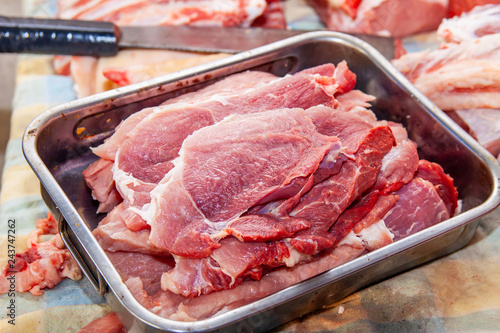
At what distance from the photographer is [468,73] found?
3.07 m

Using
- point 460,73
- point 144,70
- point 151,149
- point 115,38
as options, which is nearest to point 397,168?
point 460,73

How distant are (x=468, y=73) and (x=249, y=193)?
5.95 ft

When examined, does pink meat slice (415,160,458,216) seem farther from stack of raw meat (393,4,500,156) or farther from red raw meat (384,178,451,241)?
stack of raw meat (393,4,500,156)

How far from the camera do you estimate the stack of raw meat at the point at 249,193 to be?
2.05 meters

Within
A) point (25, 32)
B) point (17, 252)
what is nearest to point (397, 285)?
point (17, 252)

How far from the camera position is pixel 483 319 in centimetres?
246

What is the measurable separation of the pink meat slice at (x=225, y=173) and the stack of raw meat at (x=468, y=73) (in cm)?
125

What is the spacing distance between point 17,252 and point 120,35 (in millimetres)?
1743

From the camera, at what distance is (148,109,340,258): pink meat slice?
2059 millimetres

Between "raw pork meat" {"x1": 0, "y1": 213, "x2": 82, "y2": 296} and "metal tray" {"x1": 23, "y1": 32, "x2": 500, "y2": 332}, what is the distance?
0.25 meters

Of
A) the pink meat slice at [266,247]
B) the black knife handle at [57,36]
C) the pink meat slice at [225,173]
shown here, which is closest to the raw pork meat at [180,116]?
the pink meat slice at [225,173]

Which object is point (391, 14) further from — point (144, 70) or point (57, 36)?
point (57, 36)

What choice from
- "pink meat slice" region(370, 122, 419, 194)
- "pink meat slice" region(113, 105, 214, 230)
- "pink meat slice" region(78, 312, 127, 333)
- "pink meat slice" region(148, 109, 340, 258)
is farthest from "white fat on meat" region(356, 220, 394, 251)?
"pink meat slice" region(78, 312, 127, 333)

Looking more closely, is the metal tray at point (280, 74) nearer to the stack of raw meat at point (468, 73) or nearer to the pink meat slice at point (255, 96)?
the pink meat slice at point (255, 96)
